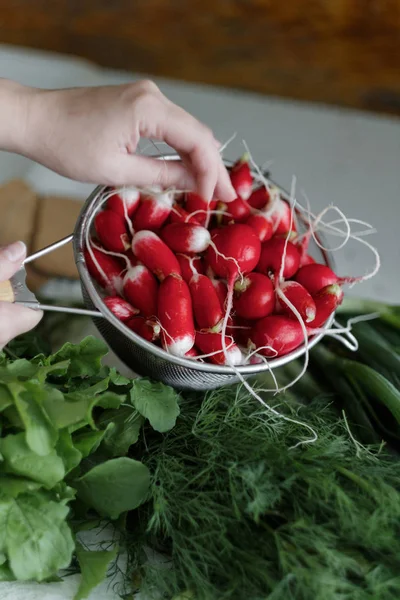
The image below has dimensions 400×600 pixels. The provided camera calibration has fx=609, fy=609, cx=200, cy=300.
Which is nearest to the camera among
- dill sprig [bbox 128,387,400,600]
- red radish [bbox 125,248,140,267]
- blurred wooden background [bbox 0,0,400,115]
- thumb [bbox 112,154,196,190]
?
dill sprig [bbox 128,387,400,600]

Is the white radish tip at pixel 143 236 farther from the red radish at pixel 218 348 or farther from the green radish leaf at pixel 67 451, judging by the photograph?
the green radish leaf at pixel 67 451

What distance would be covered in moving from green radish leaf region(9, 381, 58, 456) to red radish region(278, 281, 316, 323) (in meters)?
0.30

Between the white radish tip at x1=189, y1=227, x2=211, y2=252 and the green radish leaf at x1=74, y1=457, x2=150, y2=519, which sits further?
the white radish tip at x1=189, y1=227, x2=211, y2=252

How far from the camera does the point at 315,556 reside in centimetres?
58

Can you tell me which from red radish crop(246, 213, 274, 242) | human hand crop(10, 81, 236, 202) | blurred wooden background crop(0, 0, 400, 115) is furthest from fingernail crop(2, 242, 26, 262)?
blurred wooden background crop(0, 0, 400, 115)

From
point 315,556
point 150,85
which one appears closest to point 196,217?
point 150,85

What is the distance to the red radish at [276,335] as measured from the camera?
0.72 m

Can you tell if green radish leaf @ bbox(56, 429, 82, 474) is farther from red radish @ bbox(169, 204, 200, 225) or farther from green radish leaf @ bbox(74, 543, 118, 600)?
red radish @ bbox(169, 204, 200, 225)

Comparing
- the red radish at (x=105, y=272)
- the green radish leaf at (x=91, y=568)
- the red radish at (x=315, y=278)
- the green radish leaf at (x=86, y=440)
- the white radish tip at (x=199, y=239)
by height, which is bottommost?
the green radish leaf at (x=91, y=568)

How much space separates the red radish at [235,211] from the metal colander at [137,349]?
16cm

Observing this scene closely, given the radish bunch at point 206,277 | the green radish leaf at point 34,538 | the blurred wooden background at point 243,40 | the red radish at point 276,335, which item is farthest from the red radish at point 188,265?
the blurred wooden background at point 243,40

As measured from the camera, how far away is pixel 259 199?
860mm

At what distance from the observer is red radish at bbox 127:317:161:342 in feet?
2.31

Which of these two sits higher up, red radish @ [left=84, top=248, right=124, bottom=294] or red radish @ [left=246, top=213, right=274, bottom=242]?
red radish @ [left=246, top=213, right=274, bottom=242]
